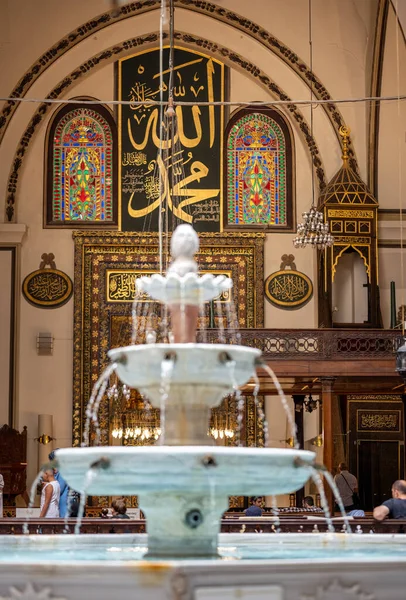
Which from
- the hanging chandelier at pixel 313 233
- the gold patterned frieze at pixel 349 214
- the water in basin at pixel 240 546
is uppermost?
the gold patterned frieze at pixel 349 214

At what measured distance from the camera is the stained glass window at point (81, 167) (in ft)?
65.9

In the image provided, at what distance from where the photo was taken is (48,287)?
19.7 m

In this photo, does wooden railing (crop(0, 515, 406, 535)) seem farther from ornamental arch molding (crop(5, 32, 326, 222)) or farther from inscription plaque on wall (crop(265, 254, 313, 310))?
ornamental arch molding (crop(5, 32, 326, 222))

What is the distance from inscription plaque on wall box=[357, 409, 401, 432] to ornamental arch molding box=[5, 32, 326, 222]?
12.0ft

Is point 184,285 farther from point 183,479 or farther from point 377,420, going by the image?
point 377,420

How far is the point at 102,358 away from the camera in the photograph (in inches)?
772

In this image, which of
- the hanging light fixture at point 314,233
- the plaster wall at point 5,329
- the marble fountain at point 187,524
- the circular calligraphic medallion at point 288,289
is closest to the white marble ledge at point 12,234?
the plaster wall at point 5,329

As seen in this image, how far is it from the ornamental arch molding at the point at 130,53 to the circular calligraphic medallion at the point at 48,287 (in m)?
1.00

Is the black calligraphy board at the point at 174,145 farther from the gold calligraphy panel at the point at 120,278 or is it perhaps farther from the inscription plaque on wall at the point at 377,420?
the inscription plaque on wall at the point at 377,420

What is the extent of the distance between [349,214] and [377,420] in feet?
11.0

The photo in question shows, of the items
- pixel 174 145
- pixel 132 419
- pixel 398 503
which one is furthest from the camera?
pixel 174 145

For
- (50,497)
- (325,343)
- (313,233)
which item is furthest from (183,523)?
(313,233)

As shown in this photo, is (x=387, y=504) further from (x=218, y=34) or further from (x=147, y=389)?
(x=218, y=34)

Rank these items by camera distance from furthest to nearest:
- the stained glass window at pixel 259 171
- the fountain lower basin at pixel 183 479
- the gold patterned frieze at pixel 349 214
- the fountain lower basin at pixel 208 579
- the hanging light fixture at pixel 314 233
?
the stained glass window at pixel 259 171
the gold patterned frieze at pixel 349 214
the hanging light fixture at pixel 314 233
the fountain lower basin at pixel 183 479
the fountain lower basin at pixel 208 579
